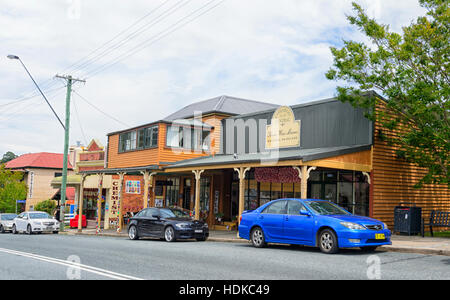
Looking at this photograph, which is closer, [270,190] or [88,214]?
[270,190]

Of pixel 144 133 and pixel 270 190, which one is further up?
pixel 144 133

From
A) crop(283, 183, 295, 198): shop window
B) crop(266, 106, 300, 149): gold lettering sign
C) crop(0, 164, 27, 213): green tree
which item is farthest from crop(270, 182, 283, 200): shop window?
crop(0, 164, 27, 213): green tree

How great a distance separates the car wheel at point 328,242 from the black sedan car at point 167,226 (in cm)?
644

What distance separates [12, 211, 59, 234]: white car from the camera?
27.5m

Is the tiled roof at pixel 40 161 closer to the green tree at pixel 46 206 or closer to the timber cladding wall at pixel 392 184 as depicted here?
the green tree at pixel 46 206

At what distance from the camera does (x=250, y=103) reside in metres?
33.1

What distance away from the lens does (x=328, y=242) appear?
38.9ft

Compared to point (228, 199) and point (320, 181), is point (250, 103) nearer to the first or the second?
point (228, 199)

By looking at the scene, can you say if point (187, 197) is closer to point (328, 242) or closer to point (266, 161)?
point (266, 161)

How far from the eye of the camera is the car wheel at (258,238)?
13805 millimetres
